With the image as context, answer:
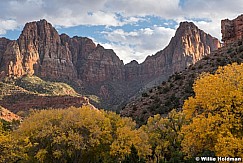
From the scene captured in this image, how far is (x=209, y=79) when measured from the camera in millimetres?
19344

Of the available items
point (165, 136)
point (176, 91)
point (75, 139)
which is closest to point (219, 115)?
point (75, 139)

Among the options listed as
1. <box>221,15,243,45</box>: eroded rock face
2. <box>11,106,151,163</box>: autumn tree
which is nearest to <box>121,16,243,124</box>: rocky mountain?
<box>221,15,243,45</box>: eroded rock face

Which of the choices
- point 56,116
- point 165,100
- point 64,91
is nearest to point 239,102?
point 56,116

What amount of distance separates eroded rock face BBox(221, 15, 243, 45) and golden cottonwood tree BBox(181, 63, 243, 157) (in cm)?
5930

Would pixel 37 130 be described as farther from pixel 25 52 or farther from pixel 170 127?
Answer: pixel 25 52

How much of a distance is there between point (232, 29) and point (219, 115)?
64.3m

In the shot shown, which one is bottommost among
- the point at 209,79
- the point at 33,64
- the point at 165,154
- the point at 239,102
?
the point at 165,154

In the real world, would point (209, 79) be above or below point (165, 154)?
above

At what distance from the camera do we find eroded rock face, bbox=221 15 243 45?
7469 centimetres

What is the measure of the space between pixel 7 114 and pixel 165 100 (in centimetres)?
4190

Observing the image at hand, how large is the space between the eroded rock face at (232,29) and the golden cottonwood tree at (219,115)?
59296mm

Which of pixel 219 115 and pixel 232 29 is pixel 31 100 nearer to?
pixel 232 29

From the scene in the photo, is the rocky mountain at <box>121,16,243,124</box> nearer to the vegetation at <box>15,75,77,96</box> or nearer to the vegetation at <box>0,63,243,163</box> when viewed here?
the vegetation at <box>0,63,243,163</box>

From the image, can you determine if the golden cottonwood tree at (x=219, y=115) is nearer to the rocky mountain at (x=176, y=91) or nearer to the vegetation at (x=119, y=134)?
the vegetation at (x=119, y=134)
